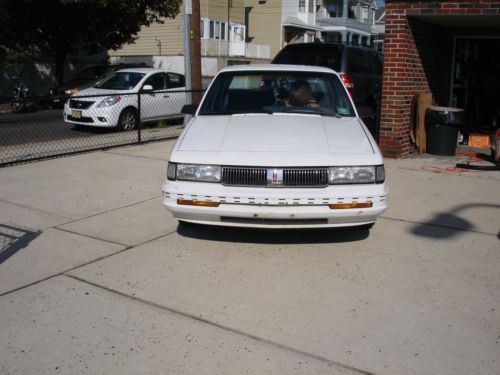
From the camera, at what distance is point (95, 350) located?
11.3ft

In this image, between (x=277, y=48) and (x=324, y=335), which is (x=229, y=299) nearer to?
(x=324, y=335)

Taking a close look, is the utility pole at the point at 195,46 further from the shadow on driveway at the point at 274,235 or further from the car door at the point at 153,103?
the shadow on driveway at the point at 274,235

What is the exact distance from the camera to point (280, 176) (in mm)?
4641

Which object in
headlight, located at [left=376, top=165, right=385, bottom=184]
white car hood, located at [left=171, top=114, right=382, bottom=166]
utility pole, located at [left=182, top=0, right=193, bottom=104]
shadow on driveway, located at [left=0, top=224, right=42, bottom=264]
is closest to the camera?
white car hood, located at [left=171, top=114, right=382, bottom=166]

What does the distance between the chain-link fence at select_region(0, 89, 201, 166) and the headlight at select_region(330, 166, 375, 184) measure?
21.2 ft

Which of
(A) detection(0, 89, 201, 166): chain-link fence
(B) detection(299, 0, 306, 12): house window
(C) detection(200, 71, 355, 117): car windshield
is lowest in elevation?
(A) detection(0, 89, 201, 166): chain-link fence

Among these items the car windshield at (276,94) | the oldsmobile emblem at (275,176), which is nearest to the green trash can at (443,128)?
the car windshield at (276,94)

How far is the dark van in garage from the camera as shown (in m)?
11.4

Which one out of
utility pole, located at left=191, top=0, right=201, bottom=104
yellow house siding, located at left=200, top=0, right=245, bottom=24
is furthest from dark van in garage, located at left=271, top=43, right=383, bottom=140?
yellow house siding, located at left=200, top=0, right=245, bottom=24

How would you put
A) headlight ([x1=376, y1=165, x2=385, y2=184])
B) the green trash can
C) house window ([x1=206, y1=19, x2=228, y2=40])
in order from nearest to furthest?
headlight ([x1=376, y1=165, x2=385, y2=184])
the green trash can
house window ([x1=206, y1=19, x2=228, y2=40])

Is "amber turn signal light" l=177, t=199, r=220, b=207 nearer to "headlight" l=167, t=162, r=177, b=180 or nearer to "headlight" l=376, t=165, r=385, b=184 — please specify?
A: "headlight" l=167, t=162, r=177, b=180

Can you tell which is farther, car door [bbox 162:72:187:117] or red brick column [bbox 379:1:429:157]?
car door [bbox 162:72:187:117]

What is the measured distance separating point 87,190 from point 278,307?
412cm

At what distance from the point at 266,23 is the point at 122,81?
31832mm
